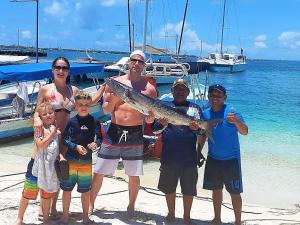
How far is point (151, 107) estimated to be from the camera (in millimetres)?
5105

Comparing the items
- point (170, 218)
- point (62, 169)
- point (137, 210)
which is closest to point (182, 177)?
point (170, 218)

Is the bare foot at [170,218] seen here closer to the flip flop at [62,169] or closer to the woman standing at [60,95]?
the flip flop at [62,169]

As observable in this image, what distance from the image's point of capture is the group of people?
5.08 meters

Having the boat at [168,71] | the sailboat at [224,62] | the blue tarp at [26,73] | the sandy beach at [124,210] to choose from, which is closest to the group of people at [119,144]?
the sandy beach at [124,210]

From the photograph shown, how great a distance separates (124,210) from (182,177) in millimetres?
1303

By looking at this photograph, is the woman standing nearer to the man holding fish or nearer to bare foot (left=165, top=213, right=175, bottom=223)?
the man holding fish

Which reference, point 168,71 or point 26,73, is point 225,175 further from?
point 168,71

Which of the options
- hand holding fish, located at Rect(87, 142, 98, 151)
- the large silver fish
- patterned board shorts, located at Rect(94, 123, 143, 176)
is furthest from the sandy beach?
the large silver fish

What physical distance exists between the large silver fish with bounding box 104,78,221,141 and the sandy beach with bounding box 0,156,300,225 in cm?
156

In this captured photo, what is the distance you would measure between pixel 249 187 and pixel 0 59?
27.4 meters

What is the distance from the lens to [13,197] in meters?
6.71

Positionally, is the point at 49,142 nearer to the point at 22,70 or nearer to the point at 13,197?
the point at 13,197

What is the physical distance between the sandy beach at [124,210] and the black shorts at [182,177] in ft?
1.93

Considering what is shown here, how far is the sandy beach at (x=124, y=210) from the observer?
588 centimetres
